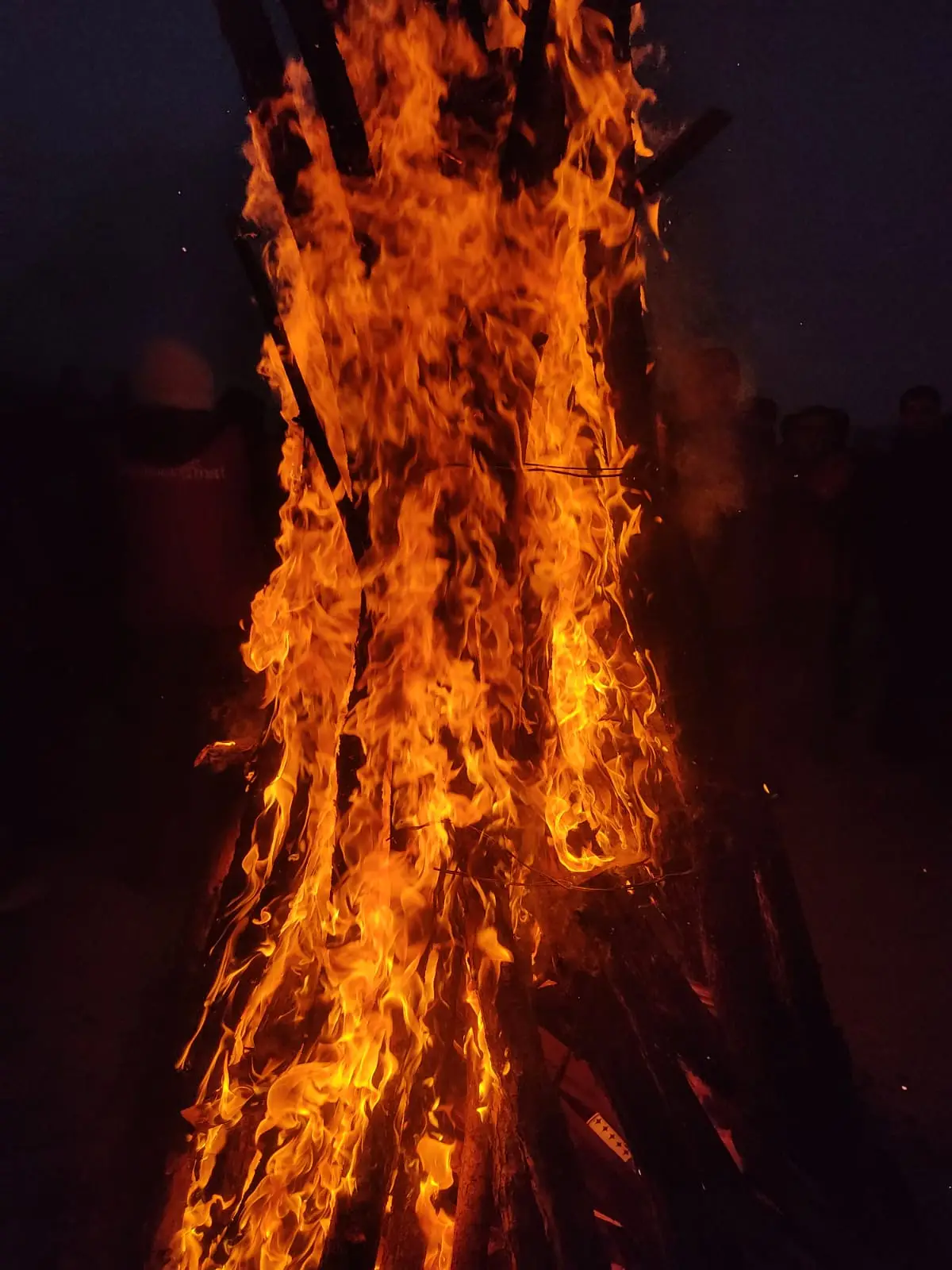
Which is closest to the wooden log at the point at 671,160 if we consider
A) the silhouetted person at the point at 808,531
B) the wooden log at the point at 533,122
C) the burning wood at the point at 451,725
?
the burning wood at the point at 451,725

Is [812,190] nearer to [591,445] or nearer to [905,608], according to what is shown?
[905,608]

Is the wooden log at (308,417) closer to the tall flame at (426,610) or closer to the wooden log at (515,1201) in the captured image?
the tall flame at (426,610)

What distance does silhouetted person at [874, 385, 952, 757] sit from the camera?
5.51 metres

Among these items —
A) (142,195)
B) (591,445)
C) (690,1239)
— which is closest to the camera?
(690,1239)

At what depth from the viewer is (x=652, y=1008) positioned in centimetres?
235

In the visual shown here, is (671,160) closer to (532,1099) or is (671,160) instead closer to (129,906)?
(532,1099)

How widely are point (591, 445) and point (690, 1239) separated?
2.22m

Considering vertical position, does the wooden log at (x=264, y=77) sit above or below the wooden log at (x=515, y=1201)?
above

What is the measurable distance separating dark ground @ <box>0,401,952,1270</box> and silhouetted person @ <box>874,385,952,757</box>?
0.37 metres

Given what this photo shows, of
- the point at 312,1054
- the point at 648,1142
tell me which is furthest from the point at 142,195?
the point at 648,1142

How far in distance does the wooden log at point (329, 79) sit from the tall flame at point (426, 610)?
0.32 ft

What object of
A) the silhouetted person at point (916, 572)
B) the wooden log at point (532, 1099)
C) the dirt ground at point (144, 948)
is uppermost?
the silhouetted person at point (916, 572)

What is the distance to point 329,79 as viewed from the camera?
2.20 m

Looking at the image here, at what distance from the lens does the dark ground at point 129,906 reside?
2945mm
